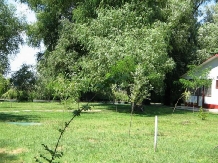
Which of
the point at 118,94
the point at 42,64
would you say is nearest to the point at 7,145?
the point at 118,94

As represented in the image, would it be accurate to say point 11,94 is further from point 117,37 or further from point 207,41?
point 207,41

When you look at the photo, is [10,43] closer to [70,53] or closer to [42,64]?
[42,64]

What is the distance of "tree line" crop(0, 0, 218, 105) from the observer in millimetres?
24094

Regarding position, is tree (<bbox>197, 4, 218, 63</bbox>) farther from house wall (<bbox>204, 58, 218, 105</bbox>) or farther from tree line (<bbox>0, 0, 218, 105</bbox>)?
house wall (<bbox>204, 58, 218, 105</bbox>)

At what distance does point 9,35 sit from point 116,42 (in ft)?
38.1

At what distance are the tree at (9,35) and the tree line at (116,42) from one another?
0.09m

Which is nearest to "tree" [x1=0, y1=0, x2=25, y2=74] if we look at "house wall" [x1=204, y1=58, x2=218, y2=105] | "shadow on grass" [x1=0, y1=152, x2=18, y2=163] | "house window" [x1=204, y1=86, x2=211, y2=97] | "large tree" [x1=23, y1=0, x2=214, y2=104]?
"large tree" [x1=23, y1=0, x2=214, y2=104]

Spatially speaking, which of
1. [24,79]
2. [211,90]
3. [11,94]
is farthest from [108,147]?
[24,79]

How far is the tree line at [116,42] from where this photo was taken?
79.0 feet

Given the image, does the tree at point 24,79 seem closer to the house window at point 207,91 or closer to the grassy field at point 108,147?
the house window at point 207,91

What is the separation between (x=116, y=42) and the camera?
2553 cm

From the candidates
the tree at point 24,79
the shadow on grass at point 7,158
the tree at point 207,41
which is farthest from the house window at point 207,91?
the shadow on grass at point 7,158

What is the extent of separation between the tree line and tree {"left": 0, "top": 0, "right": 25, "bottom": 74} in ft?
0.28

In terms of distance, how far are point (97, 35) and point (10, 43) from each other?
12452mm
